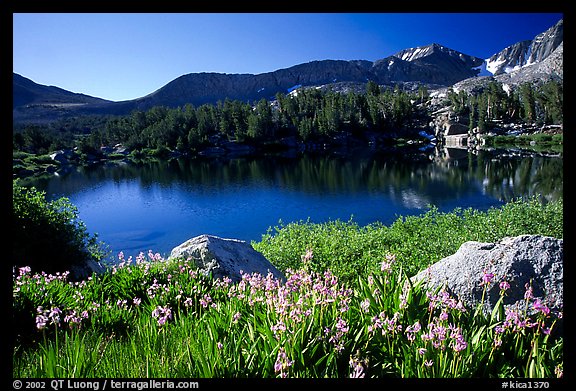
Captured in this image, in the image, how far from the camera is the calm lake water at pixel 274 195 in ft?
101

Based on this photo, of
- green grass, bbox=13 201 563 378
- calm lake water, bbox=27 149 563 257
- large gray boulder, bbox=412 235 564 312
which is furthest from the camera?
calm lake water, bbox=27 149 563 257

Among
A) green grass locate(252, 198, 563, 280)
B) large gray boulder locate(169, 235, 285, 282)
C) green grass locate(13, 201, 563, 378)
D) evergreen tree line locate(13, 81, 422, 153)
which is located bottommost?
green grass locate(252, 198, 563, 280)

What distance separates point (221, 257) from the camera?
8.60 metres

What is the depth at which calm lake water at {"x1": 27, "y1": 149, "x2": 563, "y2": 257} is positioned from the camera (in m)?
30.7

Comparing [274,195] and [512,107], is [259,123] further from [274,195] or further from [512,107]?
[512,107]

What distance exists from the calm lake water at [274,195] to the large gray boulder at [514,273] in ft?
59.8

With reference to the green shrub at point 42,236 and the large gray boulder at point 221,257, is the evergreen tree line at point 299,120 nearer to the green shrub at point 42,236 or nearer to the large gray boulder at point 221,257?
the green shrub at point 42,236

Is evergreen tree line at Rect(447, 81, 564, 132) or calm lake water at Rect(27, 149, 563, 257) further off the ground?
evergreen tree line at Rect(447, 81, 564, 132)

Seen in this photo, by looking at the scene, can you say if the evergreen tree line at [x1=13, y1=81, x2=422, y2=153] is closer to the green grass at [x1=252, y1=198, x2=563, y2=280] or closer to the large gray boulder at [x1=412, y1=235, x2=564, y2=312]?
the green grass at [x1=252, y1=198, x2=563, y2=280]

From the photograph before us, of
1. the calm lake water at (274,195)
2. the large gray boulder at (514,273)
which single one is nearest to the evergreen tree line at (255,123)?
the calm lake water at (274,195)

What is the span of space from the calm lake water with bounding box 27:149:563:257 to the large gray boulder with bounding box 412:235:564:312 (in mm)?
18233

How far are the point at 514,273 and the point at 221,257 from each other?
6179mm

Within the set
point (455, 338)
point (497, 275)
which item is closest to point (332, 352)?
point (455, 338)

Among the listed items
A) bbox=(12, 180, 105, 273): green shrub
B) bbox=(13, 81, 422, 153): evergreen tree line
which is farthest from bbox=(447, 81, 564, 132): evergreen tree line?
bbox=(12, 180, 105, 273): green shrub
